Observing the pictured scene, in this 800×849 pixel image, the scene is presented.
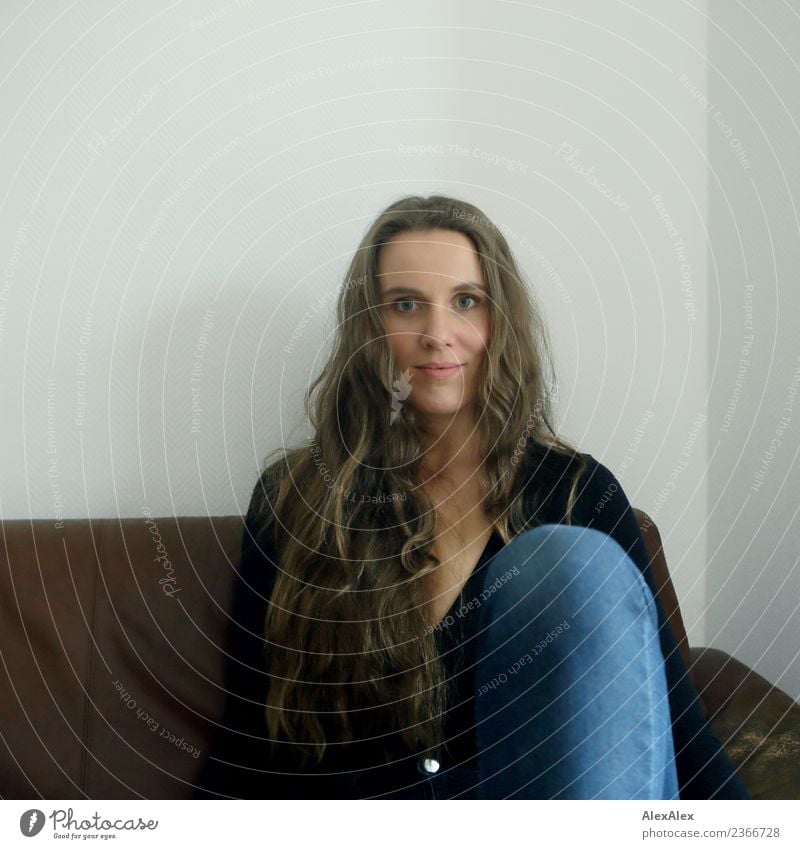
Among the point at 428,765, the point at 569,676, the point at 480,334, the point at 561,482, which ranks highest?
the point at 480,334

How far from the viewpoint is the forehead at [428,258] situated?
2.40ft

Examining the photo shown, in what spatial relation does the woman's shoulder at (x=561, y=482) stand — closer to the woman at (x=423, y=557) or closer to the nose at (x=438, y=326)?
the woman at (x=423, y=557)

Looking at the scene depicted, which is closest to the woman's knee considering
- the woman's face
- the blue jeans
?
the blue jeans

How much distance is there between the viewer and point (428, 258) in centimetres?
73

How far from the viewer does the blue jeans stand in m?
0.70

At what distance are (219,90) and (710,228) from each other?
0.44 meters

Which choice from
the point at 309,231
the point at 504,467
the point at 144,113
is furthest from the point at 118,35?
the point at 504,467

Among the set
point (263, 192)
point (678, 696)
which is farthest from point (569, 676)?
point (263, 192)

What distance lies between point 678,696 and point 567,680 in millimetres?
125

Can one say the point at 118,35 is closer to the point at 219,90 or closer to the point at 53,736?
the point at 219,90

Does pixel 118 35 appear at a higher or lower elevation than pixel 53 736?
higher

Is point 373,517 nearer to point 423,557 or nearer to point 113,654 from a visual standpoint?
point 423,557

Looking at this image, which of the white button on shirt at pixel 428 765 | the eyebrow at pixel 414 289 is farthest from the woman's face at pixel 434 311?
the white button on shirt at pixel 428 765

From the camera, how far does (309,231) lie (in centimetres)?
76
